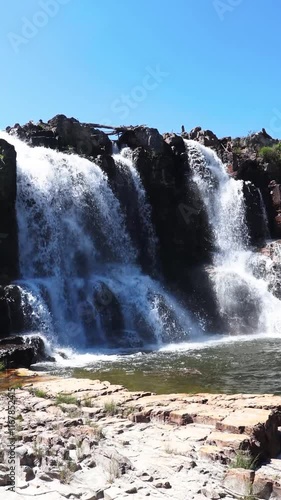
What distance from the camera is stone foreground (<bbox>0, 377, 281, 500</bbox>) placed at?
455 cm

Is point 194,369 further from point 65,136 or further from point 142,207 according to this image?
point 65,136

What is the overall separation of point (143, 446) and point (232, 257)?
23966 mm

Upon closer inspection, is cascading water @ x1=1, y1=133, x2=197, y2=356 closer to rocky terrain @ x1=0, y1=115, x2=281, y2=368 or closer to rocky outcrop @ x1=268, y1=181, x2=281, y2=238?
rocky terrain @ x1=0, y1=115, x2=281, y2=368

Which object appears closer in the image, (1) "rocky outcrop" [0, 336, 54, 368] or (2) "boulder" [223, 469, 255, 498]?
(2) "boulder" [223, 469, 255, 498]

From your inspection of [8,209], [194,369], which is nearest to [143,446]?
[194,369]

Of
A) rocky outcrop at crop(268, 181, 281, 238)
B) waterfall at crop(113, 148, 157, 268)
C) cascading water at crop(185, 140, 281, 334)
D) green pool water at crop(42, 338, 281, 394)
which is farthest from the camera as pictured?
rocky outcrop at crop(268, 181, 281, 238)

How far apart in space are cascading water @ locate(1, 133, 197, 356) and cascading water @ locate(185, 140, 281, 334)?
2.72m

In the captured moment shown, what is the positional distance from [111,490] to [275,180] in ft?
107

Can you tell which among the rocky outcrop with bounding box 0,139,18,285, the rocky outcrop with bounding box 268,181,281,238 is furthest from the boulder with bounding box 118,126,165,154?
the rocky outcrop with bounding box 0,139,18,285

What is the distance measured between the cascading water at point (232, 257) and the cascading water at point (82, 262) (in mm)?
2724

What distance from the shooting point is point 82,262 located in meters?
24.2

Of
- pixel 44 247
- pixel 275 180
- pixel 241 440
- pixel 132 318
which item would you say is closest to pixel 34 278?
pixel 44 247

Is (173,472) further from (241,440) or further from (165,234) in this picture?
(165,234)

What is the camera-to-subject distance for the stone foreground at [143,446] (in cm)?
455
